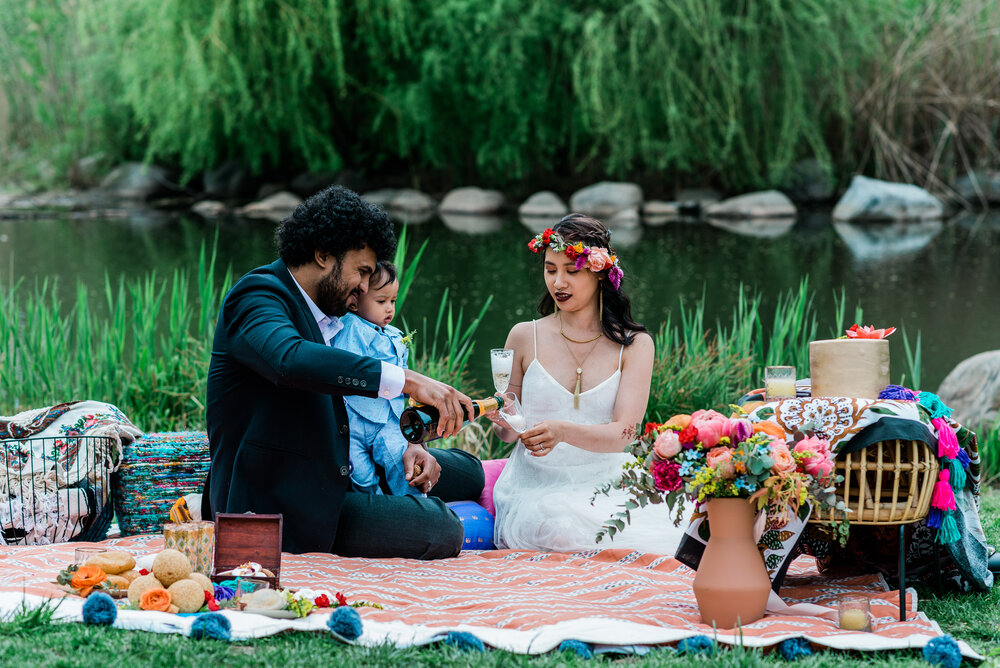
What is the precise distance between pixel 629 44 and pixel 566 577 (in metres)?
17.5

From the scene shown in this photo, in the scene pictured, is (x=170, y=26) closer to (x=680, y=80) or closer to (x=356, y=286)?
(x=680, y=80)

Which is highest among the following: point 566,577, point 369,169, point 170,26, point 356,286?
point 170,26

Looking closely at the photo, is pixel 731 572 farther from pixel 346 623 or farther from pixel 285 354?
pixel 285 354

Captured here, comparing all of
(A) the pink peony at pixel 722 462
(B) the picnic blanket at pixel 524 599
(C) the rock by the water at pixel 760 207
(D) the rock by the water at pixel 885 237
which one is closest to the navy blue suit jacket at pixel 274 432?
(B) the picnic blanket at pixel 524 599

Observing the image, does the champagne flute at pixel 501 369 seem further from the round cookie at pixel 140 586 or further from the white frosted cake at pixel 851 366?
the round cookie at pixel 140 586

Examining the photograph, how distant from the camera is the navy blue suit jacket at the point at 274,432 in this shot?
359 centimetres

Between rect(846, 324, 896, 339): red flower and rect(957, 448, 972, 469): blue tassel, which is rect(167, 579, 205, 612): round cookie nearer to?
rect(846, 324, 896, 339): red flower

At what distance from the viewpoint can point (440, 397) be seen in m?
3.40

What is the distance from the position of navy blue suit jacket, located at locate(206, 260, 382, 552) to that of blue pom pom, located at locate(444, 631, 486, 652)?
3.33 feet

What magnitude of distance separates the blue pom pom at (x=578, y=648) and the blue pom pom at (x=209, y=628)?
32.5 inches

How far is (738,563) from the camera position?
120 inches

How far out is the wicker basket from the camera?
126 inches

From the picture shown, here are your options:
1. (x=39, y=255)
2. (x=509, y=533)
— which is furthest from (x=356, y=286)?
(x=39, y=255)

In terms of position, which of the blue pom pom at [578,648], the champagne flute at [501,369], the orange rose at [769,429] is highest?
the champagne flute at [501,369]
